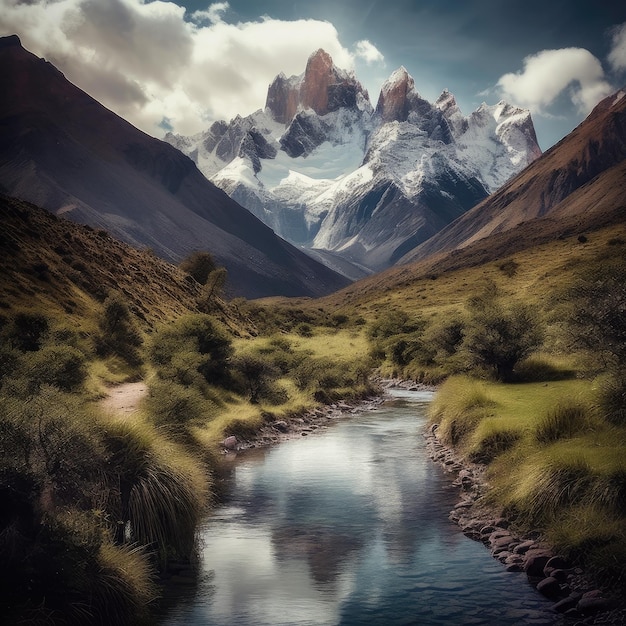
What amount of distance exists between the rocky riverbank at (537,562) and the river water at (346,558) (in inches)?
14.9

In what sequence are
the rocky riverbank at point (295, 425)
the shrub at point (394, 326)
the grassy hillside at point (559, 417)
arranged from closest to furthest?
the grassy hillside at point (559, 417) → the rocky riverbank at point (295, 425) → the shrub at point (394, 326)

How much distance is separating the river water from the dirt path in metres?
8.16

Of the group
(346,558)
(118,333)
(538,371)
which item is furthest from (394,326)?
(346,558)

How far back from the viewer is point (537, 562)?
1733 cm

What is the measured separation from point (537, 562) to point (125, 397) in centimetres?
3052

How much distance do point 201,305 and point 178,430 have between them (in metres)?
78.6

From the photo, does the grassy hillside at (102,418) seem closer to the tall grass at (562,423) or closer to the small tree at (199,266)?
the tall grass at (562,423)

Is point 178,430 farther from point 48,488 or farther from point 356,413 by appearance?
point 356,413

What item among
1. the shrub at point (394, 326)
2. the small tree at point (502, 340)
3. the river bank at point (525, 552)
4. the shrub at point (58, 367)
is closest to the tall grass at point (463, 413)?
the river bank at point (525, 552)

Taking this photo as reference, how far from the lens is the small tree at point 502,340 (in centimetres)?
4328

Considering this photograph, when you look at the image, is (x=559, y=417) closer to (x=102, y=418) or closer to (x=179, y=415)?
(x=102, y=418)

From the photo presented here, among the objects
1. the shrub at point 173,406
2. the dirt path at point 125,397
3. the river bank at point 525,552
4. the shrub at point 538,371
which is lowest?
the river bank at point 525,552

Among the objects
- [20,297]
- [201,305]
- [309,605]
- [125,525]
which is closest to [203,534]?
[125,525]

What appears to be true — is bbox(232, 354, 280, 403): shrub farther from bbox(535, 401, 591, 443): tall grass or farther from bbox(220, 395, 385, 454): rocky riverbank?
bbox(535, 401, 591, 443): tall grass
